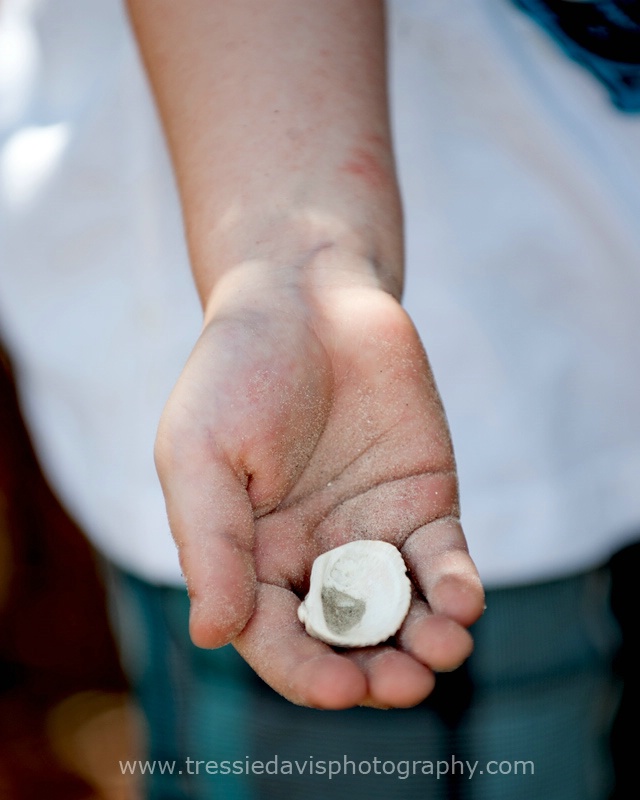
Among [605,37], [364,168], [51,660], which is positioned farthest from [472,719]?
[51,660]

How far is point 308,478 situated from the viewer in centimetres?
91

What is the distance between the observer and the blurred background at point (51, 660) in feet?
6.98

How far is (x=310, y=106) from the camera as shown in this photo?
1.00m

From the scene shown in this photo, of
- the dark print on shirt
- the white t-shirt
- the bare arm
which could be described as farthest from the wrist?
the dark print on shirt

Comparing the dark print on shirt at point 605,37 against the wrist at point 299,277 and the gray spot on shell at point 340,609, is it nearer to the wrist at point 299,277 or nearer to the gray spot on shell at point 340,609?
the wrist at point 299,277

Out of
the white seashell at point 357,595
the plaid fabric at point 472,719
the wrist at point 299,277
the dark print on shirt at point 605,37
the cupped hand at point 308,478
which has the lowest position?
the plaid fabric at point 472,719

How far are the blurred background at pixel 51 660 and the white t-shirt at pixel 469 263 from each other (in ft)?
3.34

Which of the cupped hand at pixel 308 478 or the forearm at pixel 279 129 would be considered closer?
the cupped hand at pixel 308 478

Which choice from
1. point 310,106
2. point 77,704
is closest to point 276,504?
point 310,106

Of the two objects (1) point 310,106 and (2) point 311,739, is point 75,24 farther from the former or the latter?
(2) point 311,739

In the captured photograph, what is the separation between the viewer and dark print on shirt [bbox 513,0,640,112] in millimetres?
1048

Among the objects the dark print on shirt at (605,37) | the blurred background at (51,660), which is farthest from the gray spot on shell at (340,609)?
the blurred background at (51,660)

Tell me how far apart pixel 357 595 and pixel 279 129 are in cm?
54

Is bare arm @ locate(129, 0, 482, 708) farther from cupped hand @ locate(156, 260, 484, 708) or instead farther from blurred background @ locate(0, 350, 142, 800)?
blurred background @ locate(0, 350, 142, 800)
